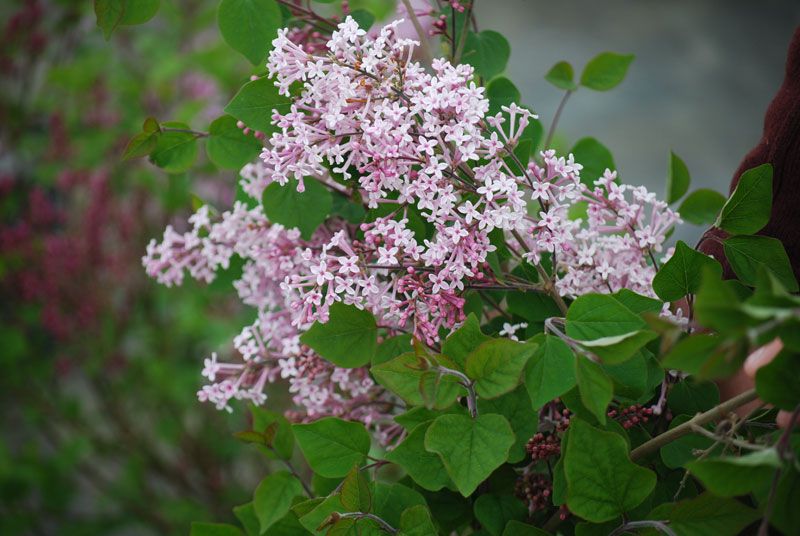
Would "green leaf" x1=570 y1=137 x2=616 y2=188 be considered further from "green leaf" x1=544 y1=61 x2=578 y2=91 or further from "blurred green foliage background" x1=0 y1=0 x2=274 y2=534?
"blurred green foliage background" x1=0 y1=0 x2=274 y2=534

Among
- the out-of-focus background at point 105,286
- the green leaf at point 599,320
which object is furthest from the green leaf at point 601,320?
the out-of-focus background at point 105,286

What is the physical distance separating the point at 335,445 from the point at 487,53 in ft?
0.81

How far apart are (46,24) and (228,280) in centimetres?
144

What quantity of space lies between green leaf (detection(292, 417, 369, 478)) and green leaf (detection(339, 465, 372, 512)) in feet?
0.16

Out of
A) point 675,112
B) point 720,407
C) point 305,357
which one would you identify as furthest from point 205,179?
point 675,112

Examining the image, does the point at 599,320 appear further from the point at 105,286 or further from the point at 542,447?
the point at 105,286

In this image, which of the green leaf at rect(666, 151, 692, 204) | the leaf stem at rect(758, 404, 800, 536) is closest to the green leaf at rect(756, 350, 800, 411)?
the leaf stem at rect(758, 404, 800, 536)

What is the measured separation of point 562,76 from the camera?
0.56 meters

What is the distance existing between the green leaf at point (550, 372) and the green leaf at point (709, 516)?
7 centimetres

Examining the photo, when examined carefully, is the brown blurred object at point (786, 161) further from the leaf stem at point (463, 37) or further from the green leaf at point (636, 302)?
the leaf stem at point (463, 37)

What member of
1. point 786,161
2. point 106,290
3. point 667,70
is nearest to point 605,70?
point 786,161

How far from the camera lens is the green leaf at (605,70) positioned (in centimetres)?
54

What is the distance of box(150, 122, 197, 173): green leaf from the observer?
496 millimetres

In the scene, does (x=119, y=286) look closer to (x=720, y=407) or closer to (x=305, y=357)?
(x=305, y=357)
